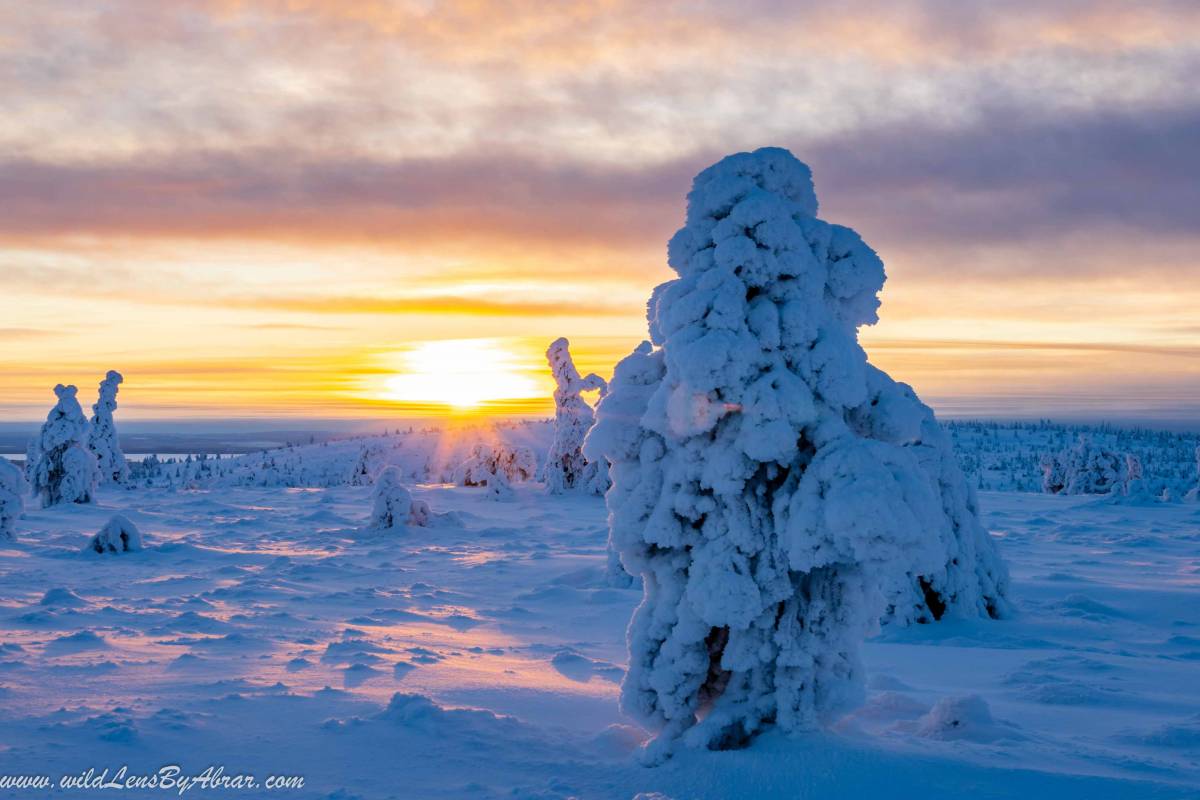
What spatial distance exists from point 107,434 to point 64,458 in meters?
13.0

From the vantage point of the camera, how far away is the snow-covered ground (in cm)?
602

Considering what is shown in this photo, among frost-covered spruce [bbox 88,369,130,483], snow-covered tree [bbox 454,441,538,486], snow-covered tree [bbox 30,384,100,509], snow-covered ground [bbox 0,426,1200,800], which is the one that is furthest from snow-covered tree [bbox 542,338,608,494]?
frost-covered spruce [bbox 88,369,130,483]

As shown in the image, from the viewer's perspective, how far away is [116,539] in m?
17.4

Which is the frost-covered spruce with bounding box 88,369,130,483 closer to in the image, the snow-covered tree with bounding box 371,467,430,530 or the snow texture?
the snow-covered tree with bounding box 371,467,430,530

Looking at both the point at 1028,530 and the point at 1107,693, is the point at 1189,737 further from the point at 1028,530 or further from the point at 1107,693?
the point at 1028,530

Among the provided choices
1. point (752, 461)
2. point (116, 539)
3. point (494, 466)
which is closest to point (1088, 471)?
point (494, 466)

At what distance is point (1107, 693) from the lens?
27.7 ft

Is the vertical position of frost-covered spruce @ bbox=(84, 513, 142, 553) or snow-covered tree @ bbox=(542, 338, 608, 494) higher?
snow-covered tree @ bbox=(542, 338, 608, 494)

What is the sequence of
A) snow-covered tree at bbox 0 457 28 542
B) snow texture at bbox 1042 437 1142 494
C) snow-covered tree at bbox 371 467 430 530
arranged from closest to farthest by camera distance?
snow-covered tree at bbox 0 457 28 542 → snow-covered tree at bbox 371 467 430 530 → snow texture at bbox 1042 437 1142 494

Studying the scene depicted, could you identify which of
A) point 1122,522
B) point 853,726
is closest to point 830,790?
point 853,726

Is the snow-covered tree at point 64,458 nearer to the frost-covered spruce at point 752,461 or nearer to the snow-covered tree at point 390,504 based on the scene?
the snow-covered tree at point 390,504

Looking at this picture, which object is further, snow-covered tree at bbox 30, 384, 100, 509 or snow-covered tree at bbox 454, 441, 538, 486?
snow-covered tree at bbox 454, 441, 538, 486

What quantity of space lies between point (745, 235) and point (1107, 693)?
580cm

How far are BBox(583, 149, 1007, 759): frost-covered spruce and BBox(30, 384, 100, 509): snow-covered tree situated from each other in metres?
26.6
